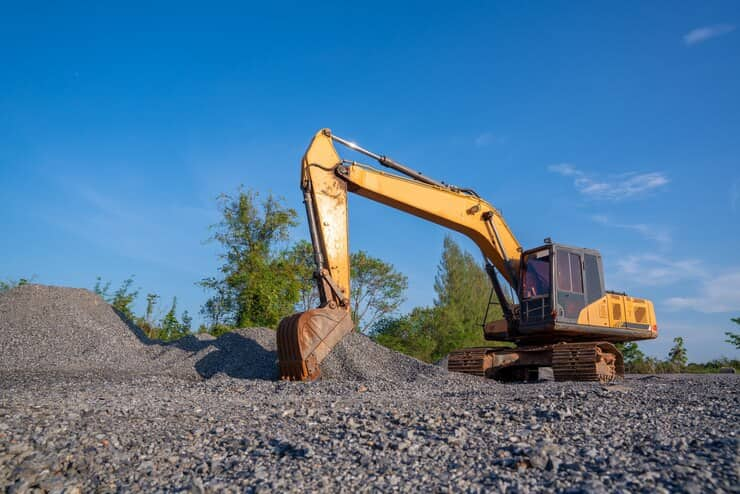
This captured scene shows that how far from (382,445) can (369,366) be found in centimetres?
673

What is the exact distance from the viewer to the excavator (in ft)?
31.5

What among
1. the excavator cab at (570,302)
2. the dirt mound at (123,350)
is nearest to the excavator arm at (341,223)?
the excavator cab at (570,302)

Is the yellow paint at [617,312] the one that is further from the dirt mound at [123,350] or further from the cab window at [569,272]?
the dirt mound at [123,350]

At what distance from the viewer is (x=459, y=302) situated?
85.8 feet

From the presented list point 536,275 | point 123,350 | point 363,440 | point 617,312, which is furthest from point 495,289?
point 123,350

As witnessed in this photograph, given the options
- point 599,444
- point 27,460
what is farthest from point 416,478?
point 27,460

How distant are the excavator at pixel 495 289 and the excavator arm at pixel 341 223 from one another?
0.8 inches

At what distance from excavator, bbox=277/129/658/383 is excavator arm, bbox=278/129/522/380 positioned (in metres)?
0.02

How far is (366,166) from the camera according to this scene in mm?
10766

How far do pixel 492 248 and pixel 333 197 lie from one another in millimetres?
4150

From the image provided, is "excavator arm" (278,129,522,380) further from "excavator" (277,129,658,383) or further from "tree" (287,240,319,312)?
"tree" (287,240,319,312)

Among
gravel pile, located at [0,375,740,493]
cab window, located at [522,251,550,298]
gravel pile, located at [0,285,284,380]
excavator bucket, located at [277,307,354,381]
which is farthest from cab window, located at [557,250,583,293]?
gravel pile, located at [0,285,284,380]

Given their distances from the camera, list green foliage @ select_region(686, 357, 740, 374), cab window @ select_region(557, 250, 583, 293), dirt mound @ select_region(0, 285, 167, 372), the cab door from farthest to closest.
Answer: green foliage @ select_region(686, 357, 740, 374) → dirt mound @ select_region(0, 285, 167, 372) → cab window @ select_region(557, 250, 583, 293) → the cab door

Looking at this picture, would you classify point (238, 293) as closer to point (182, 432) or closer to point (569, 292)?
point (569, 292)
